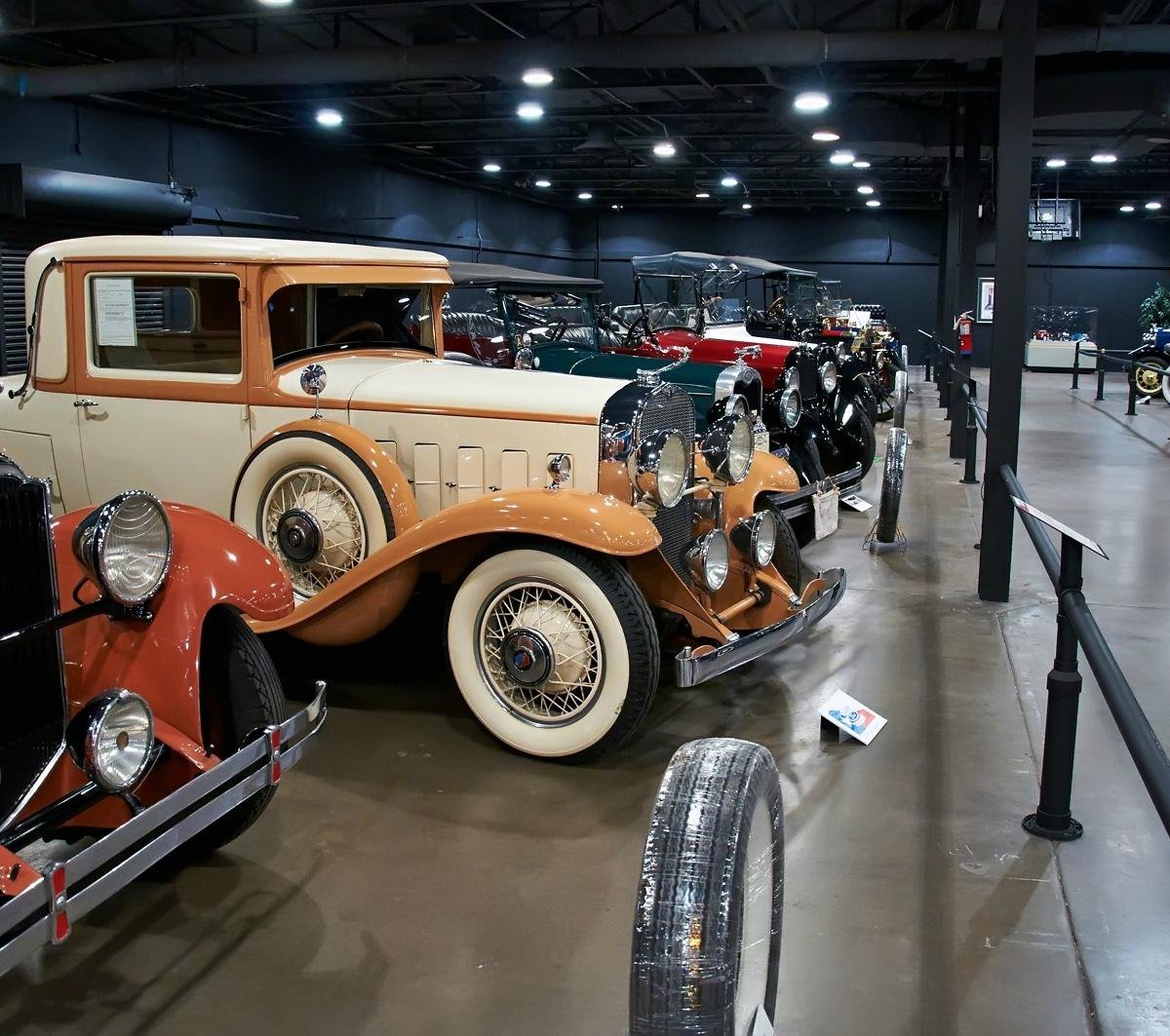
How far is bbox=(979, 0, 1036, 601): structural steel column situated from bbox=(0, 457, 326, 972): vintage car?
4.18 metres

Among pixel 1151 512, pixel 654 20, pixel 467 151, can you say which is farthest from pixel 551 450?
pixel 467 151

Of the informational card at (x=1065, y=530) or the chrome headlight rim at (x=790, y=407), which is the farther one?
the chrome headlight rim at (x=790, y=407)

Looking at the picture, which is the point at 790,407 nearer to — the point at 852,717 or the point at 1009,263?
the point at 1009,263

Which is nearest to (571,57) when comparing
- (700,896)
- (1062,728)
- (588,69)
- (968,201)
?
(588,69)

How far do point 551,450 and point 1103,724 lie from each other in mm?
2451

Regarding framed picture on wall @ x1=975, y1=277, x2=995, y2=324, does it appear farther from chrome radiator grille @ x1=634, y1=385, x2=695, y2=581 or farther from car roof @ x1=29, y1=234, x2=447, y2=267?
car roof @ x1=29, y1=234, x2=447, y2=267

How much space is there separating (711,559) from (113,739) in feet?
8.15

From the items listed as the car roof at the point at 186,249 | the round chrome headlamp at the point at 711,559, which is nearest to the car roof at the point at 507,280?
the car roof at the point at 186,249

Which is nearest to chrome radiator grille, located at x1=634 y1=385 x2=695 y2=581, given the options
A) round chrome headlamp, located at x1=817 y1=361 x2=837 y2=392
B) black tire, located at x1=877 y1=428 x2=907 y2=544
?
black tire, located at x1=877 y1=428 x2=907 y2=544

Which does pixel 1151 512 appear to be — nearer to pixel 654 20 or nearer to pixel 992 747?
pixel 992 747

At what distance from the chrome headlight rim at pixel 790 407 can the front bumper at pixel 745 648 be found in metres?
3.01

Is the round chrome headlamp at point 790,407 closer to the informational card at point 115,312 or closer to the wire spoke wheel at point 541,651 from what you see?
the wire spoke wheel at point 541,651

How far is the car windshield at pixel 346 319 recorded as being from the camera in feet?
15.6

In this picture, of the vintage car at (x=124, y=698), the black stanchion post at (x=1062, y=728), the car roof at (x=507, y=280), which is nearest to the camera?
the vintage car at (x=124, y=698)
